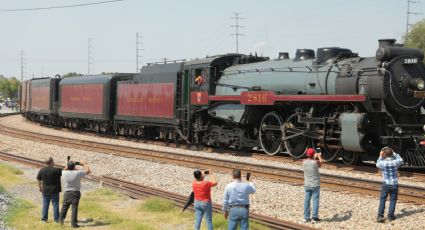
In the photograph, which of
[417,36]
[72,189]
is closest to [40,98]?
[72,189]

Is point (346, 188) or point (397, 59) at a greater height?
point (397, 59)

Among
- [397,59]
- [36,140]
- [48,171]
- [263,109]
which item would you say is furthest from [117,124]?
[48,171]

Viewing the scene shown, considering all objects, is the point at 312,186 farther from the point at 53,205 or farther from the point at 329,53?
the point at 329,53

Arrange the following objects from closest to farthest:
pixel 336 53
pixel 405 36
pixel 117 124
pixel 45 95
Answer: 1. pixel 336 53
2. pixel 117 124
3. pixel 45 95
4. pixel 405 36

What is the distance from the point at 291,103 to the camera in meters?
19.0

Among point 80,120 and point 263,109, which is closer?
point 263,109

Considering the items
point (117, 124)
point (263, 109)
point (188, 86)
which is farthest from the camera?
point (117, 124)

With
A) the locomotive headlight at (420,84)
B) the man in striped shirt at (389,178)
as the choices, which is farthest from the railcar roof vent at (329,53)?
the man in striped shirt at (389,178)

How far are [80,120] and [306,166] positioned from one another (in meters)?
29.7

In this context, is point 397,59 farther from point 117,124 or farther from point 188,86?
point 117,124

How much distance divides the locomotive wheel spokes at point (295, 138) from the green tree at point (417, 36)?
50.9 metres

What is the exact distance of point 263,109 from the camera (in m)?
20.9

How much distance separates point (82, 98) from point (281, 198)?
26833 mm

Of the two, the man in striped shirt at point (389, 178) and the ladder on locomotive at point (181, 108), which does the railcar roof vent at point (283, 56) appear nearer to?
the ladder on locomotive at point (181, 108)
